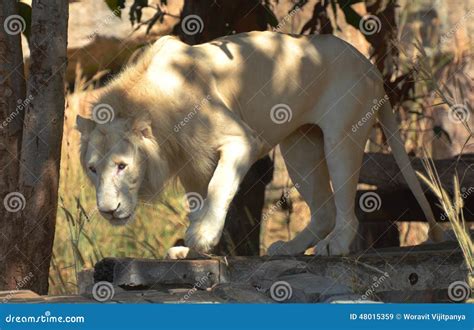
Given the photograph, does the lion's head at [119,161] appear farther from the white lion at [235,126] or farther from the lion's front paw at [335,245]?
the lion's front paw at [335,245]

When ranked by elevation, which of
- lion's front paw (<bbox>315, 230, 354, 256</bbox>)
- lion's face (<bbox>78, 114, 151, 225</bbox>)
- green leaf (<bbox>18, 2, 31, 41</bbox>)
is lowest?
lion's front paw (<bbox>315, 230, 354, 256</bbox>)

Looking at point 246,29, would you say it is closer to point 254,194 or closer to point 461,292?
point 254,194

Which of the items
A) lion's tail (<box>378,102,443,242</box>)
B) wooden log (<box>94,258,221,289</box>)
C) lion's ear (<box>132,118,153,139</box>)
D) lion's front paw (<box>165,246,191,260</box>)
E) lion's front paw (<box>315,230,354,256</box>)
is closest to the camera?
wooden log (<box>94,258,221,289</box>)

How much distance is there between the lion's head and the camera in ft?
18.0

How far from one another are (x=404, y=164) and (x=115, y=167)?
2.02 meters

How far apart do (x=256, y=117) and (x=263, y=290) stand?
54.3 inches

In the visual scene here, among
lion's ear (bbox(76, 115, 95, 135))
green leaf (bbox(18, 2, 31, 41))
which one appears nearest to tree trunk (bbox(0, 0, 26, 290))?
green leaf (bbox(18, 2, 31, 41))

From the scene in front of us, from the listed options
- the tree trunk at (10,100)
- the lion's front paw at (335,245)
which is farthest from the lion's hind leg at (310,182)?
the tree trunk at (10,100)

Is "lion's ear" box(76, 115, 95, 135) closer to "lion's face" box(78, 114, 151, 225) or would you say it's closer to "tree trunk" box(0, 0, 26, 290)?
"lion's face" box(78, 114, 151, 225)

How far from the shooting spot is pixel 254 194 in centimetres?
764

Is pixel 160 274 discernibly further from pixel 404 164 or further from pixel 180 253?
pixel 404 164

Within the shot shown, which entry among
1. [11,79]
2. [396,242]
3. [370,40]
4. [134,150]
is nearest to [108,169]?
[134,150]

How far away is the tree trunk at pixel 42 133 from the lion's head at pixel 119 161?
17cm

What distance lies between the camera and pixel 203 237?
541 cm
